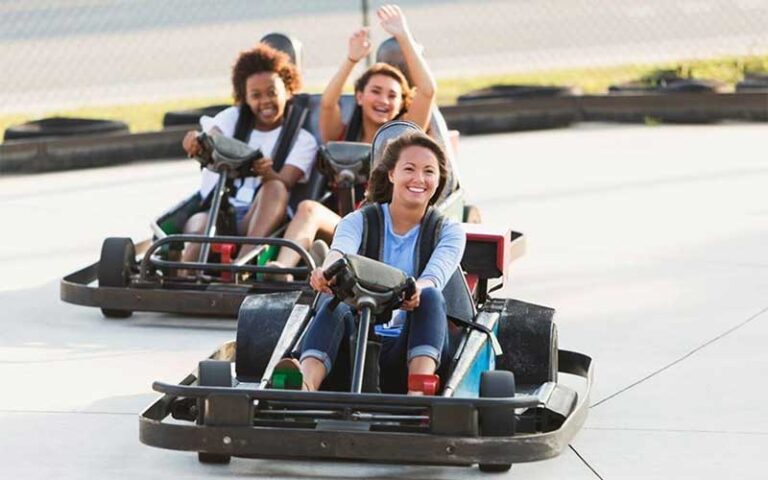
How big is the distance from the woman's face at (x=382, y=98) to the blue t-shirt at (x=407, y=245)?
179cm

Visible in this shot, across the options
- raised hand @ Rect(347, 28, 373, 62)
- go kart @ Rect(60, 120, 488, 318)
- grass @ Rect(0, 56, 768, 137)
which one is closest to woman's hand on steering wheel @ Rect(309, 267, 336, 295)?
go kart @ Rect(60, 120, 488, 318)

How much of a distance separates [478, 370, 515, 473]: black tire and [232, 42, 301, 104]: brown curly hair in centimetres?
295

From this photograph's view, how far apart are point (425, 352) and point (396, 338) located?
0.17m

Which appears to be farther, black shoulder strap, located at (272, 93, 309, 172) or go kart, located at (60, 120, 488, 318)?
black shoulder strap, located at (272, 93, 309, 172)

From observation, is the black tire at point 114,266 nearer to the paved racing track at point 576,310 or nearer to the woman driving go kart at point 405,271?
the paved racing track at point 576,310

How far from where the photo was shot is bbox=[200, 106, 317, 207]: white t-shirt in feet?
24.1

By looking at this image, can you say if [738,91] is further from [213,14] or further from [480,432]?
[480,432]

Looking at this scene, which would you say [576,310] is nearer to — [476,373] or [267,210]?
[267,210]

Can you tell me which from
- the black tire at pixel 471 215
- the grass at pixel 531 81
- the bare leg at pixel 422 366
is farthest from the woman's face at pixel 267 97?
the grass at pixel 531 81

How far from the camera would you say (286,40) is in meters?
8.00

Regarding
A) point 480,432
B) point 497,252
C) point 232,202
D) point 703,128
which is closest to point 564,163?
point 703,128

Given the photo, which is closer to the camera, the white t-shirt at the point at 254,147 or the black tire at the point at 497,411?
the black tire at the point at 497,411

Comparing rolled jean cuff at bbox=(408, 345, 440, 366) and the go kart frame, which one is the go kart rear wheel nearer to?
the go kart frame

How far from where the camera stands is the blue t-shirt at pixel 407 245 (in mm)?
5113
